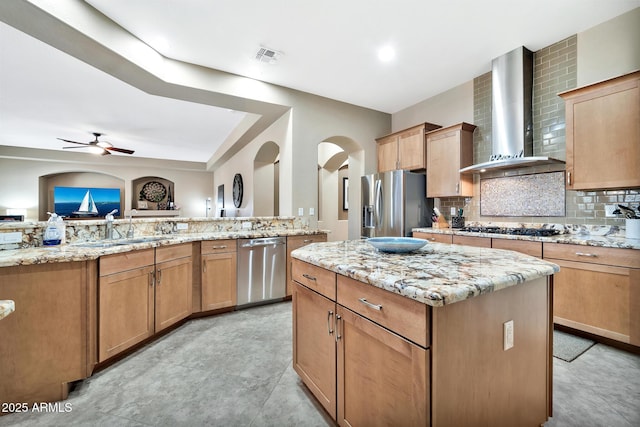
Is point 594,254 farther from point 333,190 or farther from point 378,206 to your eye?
point 333,190

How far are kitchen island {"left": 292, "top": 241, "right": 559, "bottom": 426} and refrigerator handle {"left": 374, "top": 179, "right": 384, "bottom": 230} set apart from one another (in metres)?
2.64

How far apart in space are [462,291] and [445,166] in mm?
3213

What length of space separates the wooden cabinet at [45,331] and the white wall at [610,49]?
4.53 metres

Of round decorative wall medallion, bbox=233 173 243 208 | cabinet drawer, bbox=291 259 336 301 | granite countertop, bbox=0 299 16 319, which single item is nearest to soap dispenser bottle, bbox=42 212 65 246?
granite countertop, bbox=0 299 16 319

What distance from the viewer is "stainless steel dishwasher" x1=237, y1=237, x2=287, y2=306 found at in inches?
125

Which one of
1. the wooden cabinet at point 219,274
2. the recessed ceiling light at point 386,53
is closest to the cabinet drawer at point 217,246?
the wooden cabinet at point 219,274

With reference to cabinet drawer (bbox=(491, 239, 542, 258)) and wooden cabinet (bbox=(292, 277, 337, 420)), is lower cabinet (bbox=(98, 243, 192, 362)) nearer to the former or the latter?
wooden cabinet (bbox=(292, 277, 337, 420))

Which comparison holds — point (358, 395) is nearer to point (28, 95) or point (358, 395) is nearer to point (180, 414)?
point (180, 414)

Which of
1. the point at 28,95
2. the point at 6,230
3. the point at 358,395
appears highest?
the point at 28,95

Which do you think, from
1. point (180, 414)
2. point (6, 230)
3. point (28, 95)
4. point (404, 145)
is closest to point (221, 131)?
point (28, 95)

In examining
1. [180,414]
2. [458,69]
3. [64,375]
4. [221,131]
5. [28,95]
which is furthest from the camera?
[221,131]

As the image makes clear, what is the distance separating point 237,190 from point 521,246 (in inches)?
225

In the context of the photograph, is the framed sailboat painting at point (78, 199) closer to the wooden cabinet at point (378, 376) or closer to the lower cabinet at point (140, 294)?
the lower cabinet at point (140, 294)

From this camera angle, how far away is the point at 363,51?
9.98 feet
